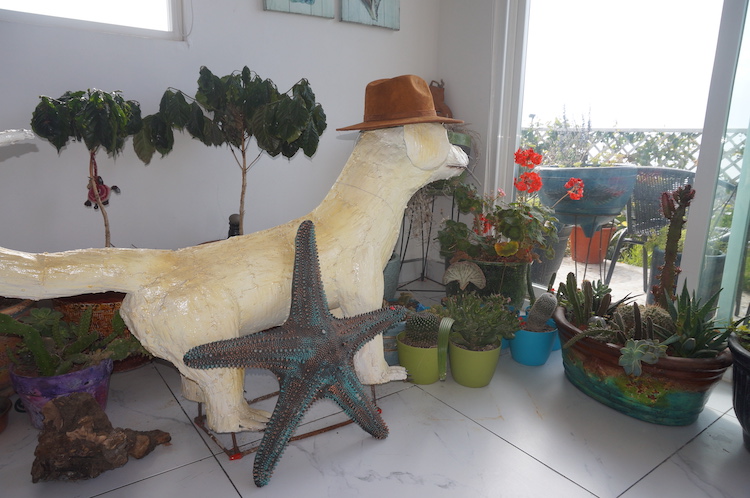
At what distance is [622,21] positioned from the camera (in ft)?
6.51

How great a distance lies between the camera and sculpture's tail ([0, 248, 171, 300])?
0.95 meters

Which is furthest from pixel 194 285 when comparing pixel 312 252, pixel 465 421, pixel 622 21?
pixel 622 21

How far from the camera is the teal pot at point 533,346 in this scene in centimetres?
178

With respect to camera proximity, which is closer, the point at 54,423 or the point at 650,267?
the point at 54,423

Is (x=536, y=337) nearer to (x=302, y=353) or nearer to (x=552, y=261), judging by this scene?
(x=552, y=261)

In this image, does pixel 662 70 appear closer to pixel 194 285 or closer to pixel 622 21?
pixel 622 21

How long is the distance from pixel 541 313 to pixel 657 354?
0.46m

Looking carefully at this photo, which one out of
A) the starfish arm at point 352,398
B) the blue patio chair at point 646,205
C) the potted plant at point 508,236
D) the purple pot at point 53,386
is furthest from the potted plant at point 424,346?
the blue patio chair at point 646,205

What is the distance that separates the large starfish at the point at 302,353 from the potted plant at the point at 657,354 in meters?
0.78

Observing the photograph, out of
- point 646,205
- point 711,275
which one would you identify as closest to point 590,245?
point 646,205

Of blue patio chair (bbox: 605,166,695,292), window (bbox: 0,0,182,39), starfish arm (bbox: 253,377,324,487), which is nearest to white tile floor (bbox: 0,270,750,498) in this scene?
starfish arm (bbox: 253,377,324,487)

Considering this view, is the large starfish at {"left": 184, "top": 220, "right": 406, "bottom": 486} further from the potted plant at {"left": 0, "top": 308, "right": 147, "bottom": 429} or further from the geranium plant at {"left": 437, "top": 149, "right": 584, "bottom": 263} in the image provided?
the geranium plant at {"left": 437, "top": 149, "right": 584, "bottom": 263}

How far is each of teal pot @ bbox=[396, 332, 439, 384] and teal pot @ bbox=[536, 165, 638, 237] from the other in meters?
1.06

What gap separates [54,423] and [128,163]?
110 centimetres
